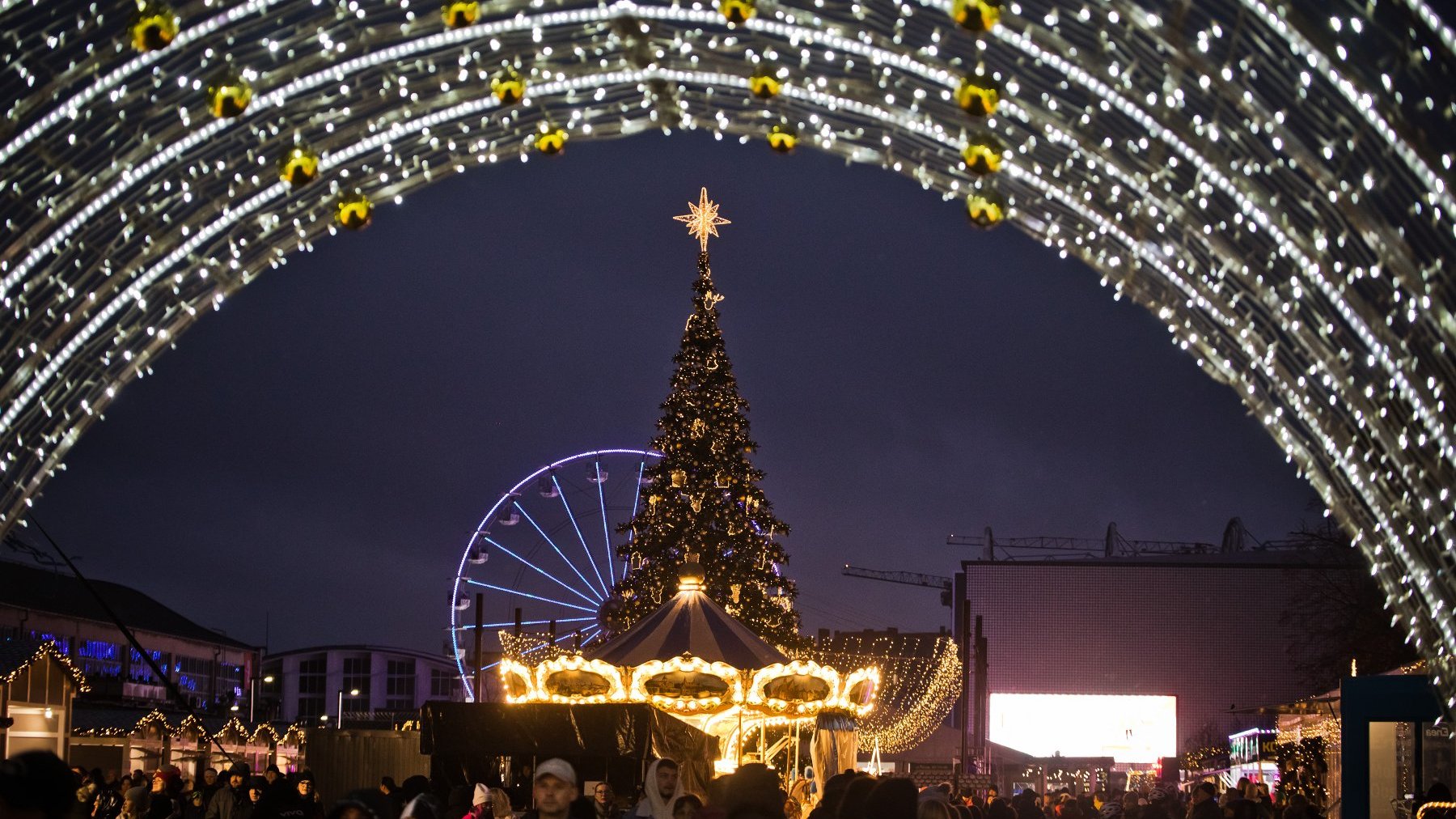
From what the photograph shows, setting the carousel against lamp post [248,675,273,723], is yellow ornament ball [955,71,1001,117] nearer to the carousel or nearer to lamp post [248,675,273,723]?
the carousel

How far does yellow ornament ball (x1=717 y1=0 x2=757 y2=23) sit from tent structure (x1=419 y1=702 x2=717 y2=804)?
800cm

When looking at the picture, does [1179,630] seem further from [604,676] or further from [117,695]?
[604,676]

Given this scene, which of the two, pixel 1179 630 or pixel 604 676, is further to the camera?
pixel 1179 630

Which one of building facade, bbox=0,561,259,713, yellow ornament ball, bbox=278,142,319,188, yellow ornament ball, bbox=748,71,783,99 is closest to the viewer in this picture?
yellow ornament ball, bbox=748,71,783,99

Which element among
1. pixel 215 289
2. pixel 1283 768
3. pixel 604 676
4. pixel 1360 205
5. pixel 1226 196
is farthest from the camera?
pixel 1283 768

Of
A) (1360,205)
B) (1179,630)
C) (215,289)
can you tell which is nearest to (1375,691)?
(1360,205)

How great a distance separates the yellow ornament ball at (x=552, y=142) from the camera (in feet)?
46.0

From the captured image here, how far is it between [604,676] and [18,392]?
949cm

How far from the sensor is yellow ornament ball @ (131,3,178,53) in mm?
11062

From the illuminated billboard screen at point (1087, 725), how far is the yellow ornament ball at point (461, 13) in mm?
64019

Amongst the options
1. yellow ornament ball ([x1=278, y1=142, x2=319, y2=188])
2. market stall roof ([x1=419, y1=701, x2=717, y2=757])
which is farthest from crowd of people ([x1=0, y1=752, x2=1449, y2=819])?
yellow ornament ball ([x1=278, y1=142, x2=319, y2=188])

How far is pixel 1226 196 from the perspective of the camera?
1341 cm

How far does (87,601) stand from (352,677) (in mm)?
47824

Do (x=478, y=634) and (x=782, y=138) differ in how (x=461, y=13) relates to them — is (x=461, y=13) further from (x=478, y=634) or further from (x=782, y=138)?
(x=478, y=634)
